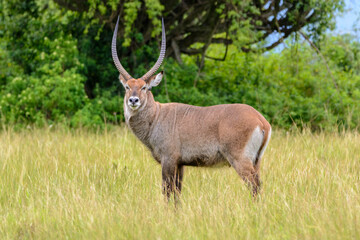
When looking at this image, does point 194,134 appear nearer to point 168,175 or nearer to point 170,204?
point 168,175

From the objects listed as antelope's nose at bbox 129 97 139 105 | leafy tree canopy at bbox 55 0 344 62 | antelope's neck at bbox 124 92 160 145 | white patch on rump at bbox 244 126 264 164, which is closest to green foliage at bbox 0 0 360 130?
leafy tree canopy at bbox 55 0 344 62

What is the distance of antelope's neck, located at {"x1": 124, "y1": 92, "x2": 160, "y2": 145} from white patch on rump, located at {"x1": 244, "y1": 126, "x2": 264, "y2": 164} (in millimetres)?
1171

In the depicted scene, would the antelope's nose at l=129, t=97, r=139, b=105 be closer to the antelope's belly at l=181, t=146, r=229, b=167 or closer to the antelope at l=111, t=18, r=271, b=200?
the antelope at l=111, t=18, r=271, b=200

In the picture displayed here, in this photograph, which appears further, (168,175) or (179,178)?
(179,178)

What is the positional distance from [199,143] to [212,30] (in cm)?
655

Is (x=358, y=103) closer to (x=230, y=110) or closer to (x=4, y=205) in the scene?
(x=230, y=110)

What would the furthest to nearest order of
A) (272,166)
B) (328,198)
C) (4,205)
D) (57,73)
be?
(57,73)
(272,166)
(4,205)
(328,198)

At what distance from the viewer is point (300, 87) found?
12664 millimetres

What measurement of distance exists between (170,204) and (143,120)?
1091 millimetres

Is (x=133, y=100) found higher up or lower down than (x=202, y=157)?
higher up

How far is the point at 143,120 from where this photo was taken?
5.68m

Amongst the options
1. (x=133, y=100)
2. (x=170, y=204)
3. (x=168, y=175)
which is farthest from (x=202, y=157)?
(x=133, y=100)

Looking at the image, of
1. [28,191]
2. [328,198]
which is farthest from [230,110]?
[28,191]

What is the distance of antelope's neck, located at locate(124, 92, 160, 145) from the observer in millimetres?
5676
